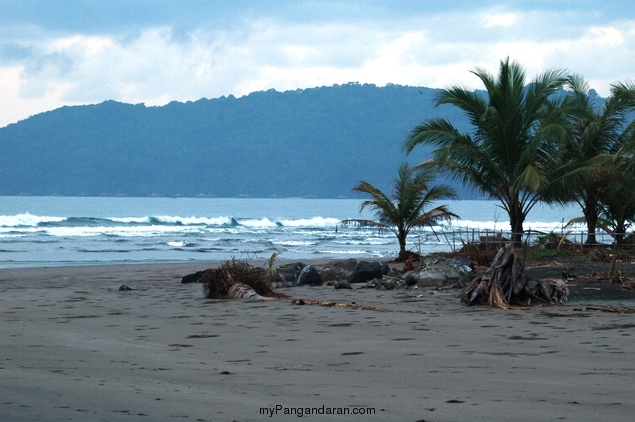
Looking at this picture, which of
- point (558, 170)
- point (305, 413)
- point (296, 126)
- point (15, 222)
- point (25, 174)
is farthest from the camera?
point (296, 126)

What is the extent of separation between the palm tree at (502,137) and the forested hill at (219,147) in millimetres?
125341

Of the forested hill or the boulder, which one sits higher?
the forested hill

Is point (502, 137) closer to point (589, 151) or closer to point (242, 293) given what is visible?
point (589, 151)

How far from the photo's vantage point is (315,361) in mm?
6742

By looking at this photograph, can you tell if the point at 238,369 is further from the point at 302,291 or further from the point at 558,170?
the point at 558,170

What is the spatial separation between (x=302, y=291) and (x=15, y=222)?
46.2 meters

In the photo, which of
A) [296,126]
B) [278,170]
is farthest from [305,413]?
[296,126]

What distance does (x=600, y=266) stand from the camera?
1502 centimetres

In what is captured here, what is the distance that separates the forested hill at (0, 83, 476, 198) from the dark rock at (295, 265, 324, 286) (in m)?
130

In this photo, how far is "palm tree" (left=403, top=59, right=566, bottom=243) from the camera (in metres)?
19.1

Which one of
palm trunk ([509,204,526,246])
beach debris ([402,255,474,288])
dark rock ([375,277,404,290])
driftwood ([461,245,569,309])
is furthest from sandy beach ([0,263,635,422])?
palm trunk ([509,204,526,246])

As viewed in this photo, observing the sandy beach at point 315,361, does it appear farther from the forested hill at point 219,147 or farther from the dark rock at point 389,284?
the forested hill at point 219,147

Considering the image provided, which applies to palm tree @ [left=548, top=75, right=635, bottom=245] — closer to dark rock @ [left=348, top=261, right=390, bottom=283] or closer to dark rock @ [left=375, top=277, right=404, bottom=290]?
dark rock @ [left=348, top=261, right=390, bottom=283]

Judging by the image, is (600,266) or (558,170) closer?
(600,266)
